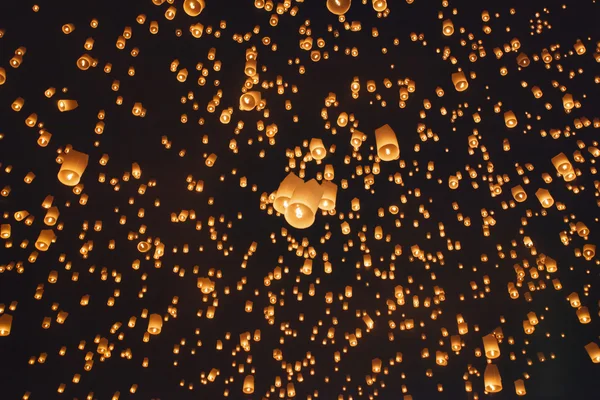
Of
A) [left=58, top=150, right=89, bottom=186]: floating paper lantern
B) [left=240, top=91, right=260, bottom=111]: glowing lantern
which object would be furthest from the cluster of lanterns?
[left=58, top=150, right=89, bottom=186]: floating paper lantern

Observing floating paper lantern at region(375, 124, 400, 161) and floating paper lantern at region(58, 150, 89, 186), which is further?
floating paper lantern at region(58, 150, 89, 186)

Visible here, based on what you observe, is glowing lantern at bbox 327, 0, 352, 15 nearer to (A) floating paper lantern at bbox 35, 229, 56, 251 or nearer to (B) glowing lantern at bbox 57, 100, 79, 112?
(B) glowing lantern at bbox 57, 100, 79, 112

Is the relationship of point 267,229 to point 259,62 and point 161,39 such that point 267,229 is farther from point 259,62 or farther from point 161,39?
point 161,39

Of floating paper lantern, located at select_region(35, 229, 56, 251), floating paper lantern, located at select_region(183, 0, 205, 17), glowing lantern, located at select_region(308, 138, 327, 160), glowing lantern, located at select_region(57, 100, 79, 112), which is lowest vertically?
floating paper lantern, located at select_region(35, 229, 56, 251)

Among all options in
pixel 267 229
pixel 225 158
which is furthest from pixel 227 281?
pixel 225 158

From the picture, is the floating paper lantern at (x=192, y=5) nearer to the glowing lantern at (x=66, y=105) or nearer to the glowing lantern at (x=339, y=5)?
the glowing lantern at (x=339, y=5)

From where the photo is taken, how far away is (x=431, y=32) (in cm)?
662

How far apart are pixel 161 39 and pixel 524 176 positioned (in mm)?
5238

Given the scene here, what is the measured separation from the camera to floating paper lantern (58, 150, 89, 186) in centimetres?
386

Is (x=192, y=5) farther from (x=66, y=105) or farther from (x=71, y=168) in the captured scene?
(x=66, y=105)

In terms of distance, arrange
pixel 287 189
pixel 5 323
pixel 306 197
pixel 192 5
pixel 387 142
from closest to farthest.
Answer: pixel 306 197
pixel 287 189
pixel 387 142
pixel 192 5
pixel 5 323

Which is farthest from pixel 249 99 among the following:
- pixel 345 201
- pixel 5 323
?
pixel 5 323

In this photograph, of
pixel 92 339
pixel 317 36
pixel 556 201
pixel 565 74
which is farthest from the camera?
pixel 92 339

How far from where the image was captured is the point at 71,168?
12.8 ft
